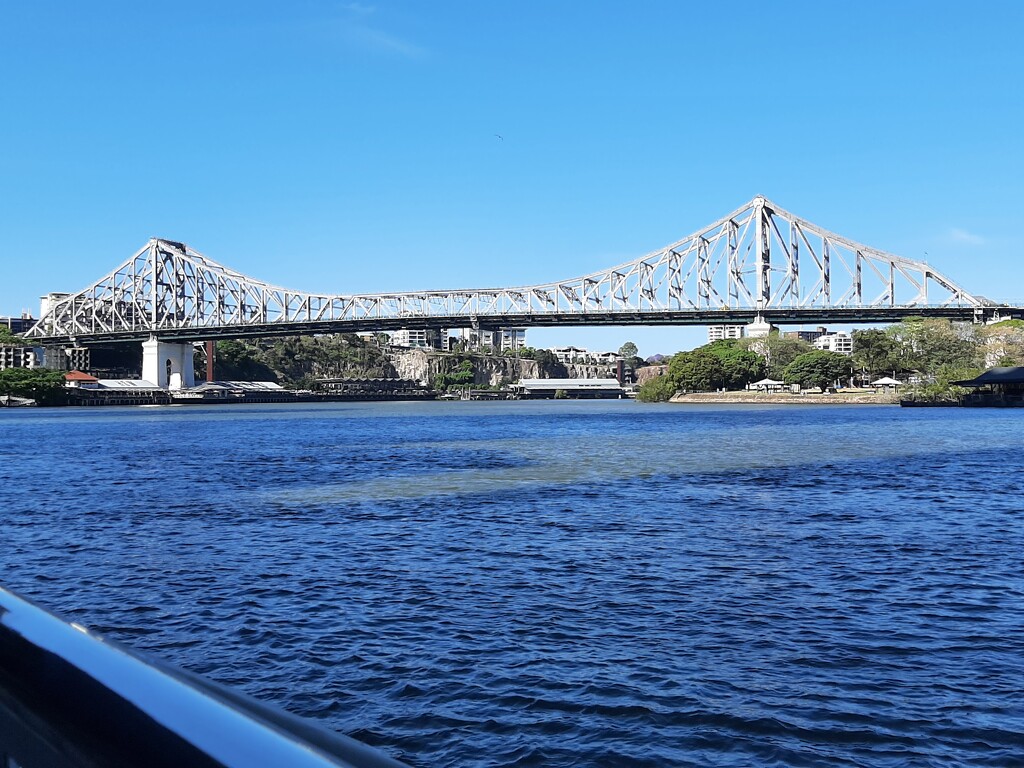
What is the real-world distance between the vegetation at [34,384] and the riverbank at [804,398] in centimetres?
7273

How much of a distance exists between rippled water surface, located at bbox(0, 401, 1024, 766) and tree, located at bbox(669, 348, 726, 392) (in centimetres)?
9238

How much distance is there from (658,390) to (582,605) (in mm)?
117852

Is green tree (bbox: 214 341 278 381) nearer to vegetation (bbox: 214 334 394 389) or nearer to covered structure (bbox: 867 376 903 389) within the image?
vegetation (bbox: 214 334 394 389)

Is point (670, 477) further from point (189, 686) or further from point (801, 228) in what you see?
point (801, 228)

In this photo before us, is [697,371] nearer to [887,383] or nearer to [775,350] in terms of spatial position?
[775,350]

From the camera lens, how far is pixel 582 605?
413 inches

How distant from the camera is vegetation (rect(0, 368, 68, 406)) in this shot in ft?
349

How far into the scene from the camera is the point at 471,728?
276 inches

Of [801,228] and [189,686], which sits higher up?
[801,228]

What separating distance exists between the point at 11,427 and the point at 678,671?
63044mm

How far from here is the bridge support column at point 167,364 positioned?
398ft

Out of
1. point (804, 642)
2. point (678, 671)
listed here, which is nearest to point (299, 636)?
point (678, 671)

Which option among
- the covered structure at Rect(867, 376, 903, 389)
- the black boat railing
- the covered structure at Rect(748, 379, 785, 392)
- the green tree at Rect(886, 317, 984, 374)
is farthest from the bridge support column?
the black boat railing

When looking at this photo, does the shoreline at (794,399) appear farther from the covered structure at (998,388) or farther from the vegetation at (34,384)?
the vegetation at (34,384)
